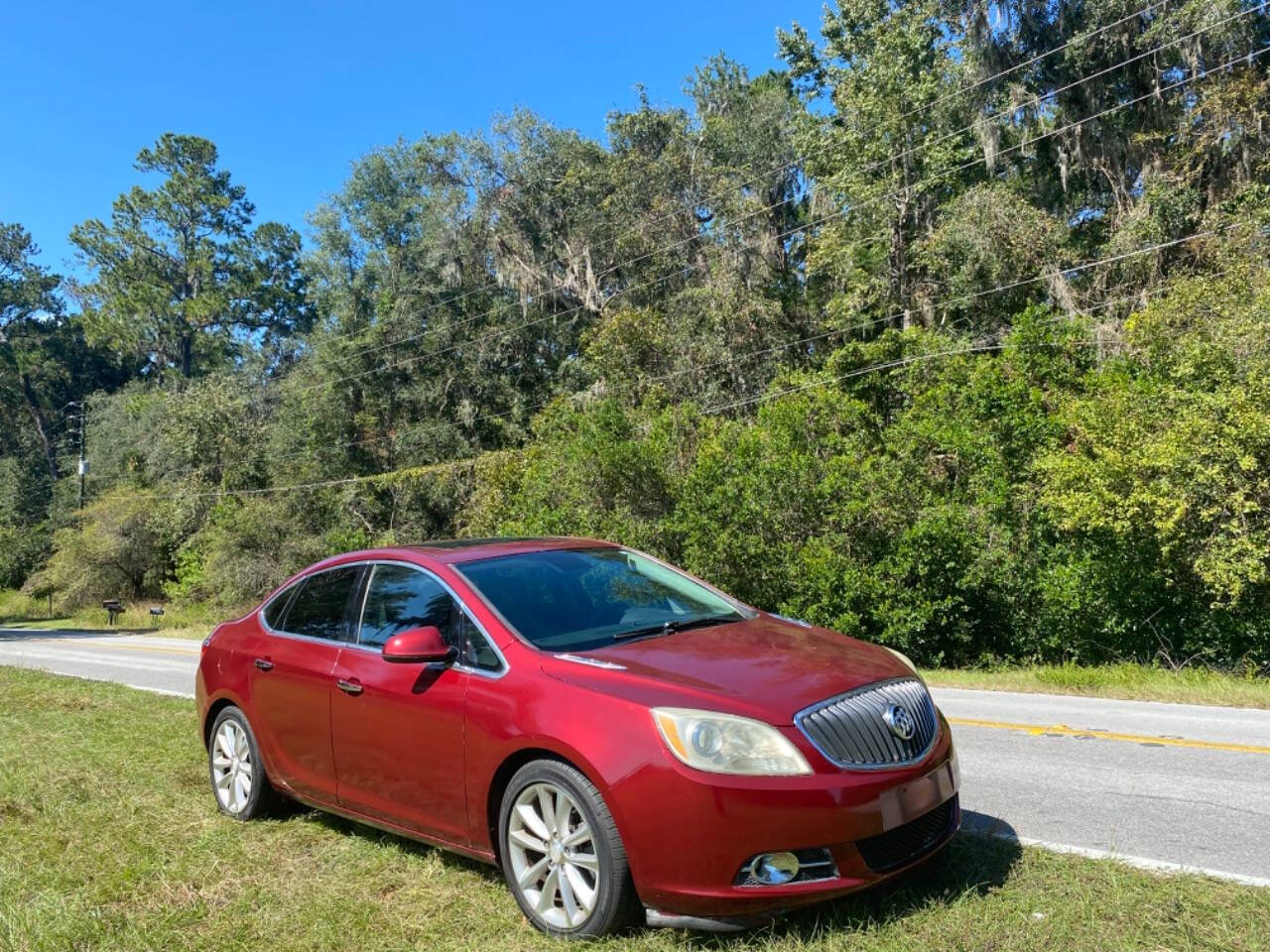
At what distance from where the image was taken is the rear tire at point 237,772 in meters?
5.68

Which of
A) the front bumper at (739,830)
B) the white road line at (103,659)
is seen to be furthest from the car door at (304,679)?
the white road line at (103,659)

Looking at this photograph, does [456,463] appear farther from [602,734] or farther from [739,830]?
[739,830]

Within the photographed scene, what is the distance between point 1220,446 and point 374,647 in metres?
13.0

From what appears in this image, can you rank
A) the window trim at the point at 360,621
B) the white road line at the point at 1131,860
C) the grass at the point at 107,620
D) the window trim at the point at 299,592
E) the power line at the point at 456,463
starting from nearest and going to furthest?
the white road line at the point at 1131,860 → the window trim at the point at 360,621 → the window trim at the point at 299,592 → the power line at the point at 456,463 → the grass at the point at 107,620

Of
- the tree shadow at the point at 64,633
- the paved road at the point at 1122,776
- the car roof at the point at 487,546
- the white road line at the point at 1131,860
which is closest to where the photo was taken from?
the white road line at the point at 1131,860

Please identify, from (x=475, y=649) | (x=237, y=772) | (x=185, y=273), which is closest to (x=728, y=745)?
(x=475, y=649)

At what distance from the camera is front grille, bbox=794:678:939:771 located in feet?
12.0

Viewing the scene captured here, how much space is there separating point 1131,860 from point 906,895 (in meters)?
1.19

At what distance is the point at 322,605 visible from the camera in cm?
556

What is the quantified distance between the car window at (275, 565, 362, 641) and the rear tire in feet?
2.47

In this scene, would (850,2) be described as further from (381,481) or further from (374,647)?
(374,647)

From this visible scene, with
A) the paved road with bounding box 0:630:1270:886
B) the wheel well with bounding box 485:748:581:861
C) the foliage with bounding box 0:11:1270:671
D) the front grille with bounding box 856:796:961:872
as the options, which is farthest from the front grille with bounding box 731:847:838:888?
the foliage with bounding box 0:11:1270:671

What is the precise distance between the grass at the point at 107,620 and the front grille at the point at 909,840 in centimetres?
2986

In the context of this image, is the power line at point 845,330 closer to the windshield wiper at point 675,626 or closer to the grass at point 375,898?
the windshield wiper at point 675,626
